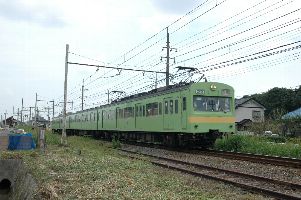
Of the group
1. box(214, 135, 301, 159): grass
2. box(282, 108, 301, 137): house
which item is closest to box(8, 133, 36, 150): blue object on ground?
box(214, 135, 301, 159): grass

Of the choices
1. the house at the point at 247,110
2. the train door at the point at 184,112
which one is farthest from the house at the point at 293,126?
the house at the point at 247,110

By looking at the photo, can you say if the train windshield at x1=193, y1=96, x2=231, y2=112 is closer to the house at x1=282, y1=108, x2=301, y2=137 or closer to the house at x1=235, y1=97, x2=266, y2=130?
the house at x1=282, y1=108, x2=301, y2=137

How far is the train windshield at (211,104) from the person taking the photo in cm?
1841

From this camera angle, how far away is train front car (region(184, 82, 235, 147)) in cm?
1819

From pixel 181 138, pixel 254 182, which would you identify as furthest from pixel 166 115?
pixel 254 182

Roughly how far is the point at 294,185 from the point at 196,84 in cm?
954

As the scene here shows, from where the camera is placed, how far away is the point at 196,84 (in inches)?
725

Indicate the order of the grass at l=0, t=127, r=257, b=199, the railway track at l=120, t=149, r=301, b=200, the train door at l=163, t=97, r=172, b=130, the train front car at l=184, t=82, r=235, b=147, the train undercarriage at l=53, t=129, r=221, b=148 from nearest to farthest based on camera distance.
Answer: the grass at l=0, t=127, r=257, b=199 → the railway track at l=120, t=149, r=301, b=200 → the train front car at l=184, t=82, r=235, b=147 → the train undercarriage at l=53, t=129, r=221, b=148 → the train door at l=163, t=97, r=172, b=130

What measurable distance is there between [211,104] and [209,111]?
0.37m

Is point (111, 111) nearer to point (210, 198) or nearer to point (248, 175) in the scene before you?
point (248, 175)

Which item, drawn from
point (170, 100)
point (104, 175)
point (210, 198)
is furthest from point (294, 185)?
point (170, 100)

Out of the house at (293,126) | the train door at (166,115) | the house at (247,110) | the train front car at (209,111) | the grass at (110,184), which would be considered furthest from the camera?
the house at (247,110)

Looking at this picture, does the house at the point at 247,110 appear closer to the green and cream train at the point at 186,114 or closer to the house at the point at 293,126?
the house at the point at 293,126

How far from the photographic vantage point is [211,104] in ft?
62.2
